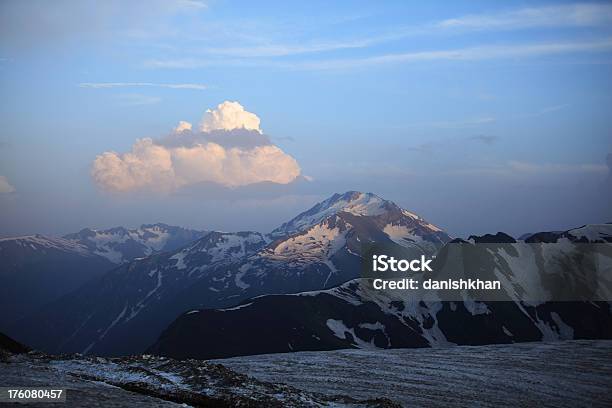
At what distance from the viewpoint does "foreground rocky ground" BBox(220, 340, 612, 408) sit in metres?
64.5

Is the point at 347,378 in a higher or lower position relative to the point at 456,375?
higher

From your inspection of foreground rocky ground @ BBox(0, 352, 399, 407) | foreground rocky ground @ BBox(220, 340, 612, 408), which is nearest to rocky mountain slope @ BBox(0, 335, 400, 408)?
foreground rocky ground @ BBox(0, 352, 399, 407)

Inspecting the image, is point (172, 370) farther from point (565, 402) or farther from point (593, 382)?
point (593, 382)

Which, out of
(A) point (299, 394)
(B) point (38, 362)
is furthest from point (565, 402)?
(B) point (38, 362)

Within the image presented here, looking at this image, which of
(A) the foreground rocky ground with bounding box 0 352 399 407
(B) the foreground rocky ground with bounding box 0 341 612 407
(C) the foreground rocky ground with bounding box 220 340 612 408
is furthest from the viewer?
(C) the foreground rocky ground with bounding box 220 340 612 408

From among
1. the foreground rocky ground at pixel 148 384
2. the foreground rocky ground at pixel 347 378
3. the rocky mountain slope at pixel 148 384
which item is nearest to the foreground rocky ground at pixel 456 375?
the foreground rocky ground at pixel 347 378

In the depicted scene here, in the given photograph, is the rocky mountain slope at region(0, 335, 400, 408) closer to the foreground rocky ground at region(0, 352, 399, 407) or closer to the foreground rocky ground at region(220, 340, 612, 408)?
the foreground rocky ground at region(0, 352, 399, 407)

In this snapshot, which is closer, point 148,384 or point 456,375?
point 148,384

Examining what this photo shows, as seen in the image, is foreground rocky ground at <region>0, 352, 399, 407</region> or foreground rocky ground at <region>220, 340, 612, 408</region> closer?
foreground rocky ground at <region>0, 352, 399, 407</region>

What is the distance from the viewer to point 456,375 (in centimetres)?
7650

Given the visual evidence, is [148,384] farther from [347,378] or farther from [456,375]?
[456,375]

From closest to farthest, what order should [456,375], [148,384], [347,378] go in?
[148,384] → [347,378] → [456,375]

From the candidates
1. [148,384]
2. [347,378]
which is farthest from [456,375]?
[148,384]

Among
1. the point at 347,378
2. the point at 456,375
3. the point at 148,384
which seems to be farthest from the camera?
the point at 456,375
